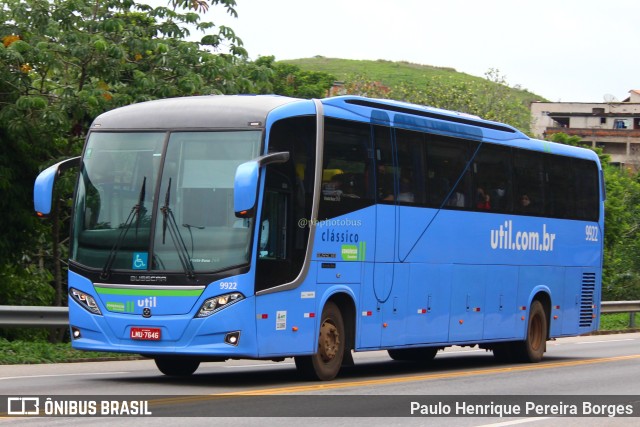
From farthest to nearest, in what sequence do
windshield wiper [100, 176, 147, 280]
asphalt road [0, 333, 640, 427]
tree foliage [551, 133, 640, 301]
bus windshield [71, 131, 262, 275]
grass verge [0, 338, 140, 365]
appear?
tree foliage [551, 133, 640, 301], grass verge [0, 338, 140, 365], windshield wiper [100, 176, 147, 280], bus windshield [71, 131, 262, 275], asphalt road [0, 333, 640, 427]

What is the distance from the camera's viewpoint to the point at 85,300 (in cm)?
1441

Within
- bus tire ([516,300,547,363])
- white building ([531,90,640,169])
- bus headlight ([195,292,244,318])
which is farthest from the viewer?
white building ([531,90,640,169])

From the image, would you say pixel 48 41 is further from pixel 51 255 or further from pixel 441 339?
pixel 441 339

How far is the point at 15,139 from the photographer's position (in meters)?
22.0

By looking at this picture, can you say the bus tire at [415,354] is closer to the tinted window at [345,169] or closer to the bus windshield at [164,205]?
the tinted window at [345,169]

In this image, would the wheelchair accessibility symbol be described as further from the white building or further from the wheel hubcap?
the white building

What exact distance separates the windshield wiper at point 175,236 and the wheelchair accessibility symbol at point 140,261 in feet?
0.91

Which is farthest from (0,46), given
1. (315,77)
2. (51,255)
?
(315,77)

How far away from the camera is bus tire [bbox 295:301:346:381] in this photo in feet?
49.8

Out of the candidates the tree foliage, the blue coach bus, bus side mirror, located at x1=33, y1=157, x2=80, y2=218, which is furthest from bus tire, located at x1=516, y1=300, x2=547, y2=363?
the tree foliage

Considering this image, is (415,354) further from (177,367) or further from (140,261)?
(140,261)

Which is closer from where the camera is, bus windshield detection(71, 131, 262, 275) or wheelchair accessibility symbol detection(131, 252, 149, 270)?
bus windshield detection(71, 131, 262, 275)

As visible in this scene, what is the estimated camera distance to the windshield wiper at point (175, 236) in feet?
45.5

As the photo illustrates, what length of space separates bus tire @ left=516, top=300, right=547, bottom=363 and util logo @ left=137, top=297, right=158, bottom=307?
910 centimetres
